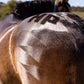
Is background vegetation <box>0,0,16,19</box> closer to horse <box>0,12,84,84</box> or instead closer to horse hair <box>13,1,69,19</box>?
horse hair <box>13,1,69,19</box>

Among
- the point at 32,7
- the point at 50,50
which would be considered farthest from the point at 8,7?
the point at 50,50

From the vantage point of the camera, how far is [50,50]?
1.21 meters

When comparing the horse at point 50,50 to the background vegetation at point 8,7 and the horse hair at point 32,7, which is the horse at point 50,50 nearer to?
the horse hair at point 32,7

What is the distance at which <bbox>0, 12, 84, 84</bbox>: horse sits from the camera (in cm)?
121

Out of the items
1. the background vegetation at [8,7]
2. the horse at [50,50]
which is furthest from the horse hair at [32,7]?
the horse at [50,50]

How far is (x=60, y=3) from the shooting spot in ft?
7.15

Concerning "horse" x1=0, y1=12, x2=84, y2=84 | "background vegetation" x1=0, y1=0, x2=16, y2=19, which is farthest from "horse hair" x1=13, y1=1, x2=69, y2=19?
"horse" x1=0, y1=12, x2=84, y2=84

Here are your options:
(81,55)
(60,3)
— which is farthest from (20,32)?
(60,3)

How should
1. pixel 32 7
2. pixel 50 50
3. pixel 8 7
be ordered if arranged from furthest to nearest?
pixel 8 7 → pixel 32 7 → pixel 50 50

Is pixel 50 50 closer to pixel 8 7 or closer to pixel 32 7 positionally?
pixel 32 7

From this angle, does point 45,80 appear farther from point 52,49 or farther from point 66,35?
point 66,35

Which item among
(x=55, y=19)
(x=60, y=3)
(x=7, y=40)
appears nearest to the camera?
(x=55, y=19)

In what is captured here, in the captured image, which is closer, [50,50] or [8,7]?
[50,50]

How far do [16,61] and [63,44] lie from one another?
406mm
